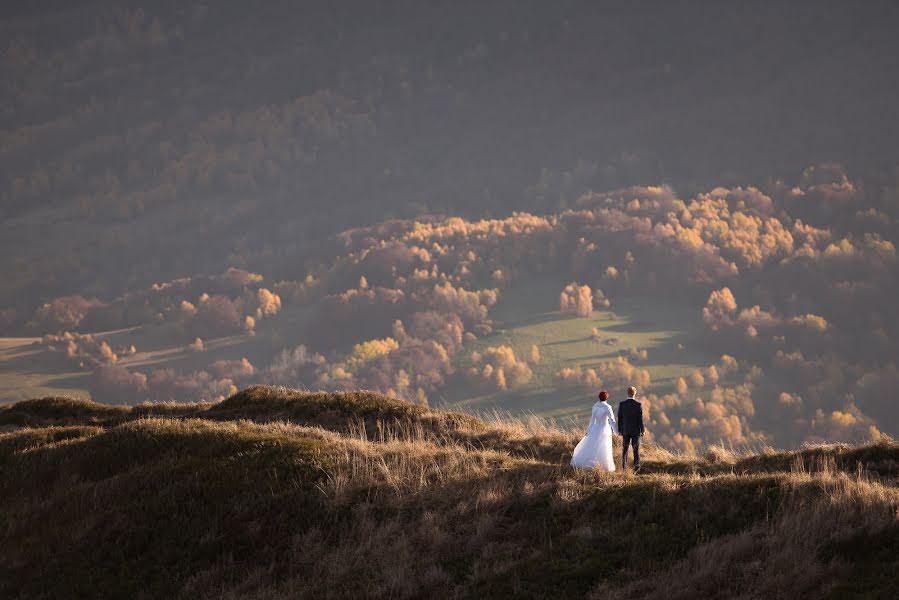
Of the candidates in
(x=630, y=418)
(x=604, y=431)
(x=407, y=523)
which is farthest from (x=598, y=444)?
(x=407, y=523)

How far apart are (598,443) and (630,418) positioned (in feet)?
4.85

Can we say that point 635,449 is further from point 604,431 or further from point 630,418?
point 604,431

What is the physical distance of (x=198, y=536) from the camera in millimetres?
16672

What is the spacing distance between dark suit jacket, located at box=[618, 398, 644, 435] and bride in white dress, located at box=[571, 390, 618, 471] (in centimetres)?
59

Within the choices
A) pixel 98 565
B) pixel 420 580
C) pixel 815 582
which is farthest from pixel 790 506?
pixel 98 565

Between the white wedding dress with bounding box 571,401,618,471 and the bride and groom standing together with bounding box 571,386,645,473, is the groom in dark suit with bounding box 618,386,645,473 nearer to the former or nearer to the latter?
the bride and groom standing together with bounding box 571,386,645,473

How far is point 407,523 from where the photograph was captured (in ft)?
54.5

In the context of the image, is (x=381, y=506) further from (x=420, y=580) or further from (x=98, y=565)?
(x=98, y=565)

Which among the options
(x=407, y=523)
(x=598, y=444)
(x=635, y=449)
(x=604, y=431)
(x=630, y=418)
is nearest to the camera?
(x=407, y=523)

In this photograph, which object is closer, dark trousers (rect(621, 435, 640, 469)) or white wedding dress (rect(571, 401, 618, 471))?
white wedding dress (rect(571, 401, 618, 471))

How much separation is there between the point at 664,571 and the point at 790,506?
3.59m

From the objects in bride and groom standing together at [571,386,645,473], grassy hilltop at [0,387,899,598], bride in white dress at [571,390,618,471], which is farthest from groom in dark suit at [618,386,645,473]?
grassy hilltop at [0,387,899,598]

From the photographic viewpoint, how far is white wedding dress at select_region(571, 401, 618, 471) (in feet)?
68.8

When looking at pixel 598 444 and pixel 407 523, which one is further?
pixel 598 444
